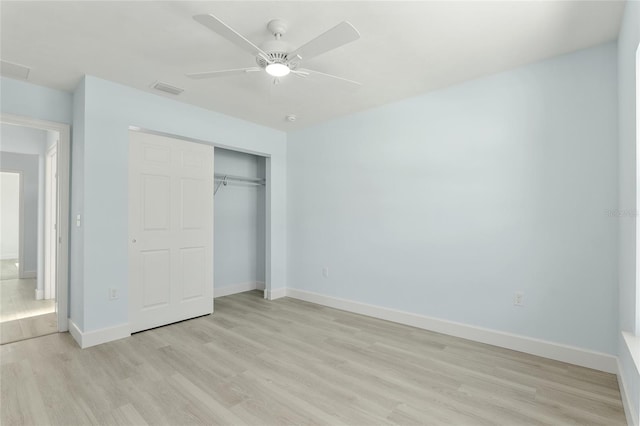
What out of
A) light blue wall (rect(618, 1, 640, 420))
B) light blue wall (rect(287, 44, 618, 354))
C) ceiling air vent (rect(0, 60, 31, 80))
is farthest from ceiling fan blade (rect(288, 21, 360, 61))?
ceiling air vent (rect(0, 60, 31, 80))

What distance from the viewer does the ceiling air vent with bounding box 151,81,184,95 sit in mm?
3139

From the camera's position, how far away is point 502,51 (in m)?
2.57

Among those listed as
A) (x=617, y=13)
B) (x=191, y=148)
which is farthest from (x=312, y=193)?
(x=617, y=13)

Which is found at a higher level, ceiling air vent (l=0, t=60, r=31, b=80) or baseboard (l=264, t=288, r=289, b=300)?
ceiling air vent (l=0, t=60, r=31, b=80)

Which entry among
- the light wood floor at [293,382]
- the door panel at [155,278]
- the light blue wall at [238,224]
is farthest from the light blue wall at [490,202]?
the door panel at [155,278]

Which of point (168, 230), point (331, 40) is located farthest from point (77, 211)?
point (331, 40)

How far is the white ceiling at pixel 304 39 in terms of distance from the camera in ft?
6.63

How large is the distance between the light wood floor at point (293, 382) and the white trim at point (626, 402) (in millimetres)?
49

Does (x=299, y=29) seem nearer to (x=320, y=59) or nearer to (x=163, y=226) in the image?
(x=320, y=59)

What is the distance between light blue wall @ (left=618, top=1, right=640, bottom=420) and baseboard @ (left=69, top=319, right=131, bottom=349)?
391 centimetres

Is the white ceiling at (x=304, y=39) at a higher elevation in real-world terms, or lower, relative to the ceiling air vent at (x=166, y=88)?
higher

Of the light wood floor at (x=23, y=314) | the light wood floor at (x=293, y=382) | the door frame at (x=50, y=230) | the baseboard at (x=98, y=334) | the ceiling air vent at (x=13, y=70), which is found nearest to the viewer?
the light wood floor at (x=293, y=382)

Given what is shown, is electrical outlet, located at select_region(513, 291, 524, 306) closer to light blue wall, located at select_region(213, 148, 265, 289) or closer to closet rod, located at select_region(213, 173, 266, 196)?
light blue wall, located at select_region(213, 148, 265, 289)

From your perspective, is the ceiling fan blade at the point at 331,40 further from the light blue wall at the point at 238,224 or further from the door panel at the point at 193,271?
the light blue wall at the point at 238,224
